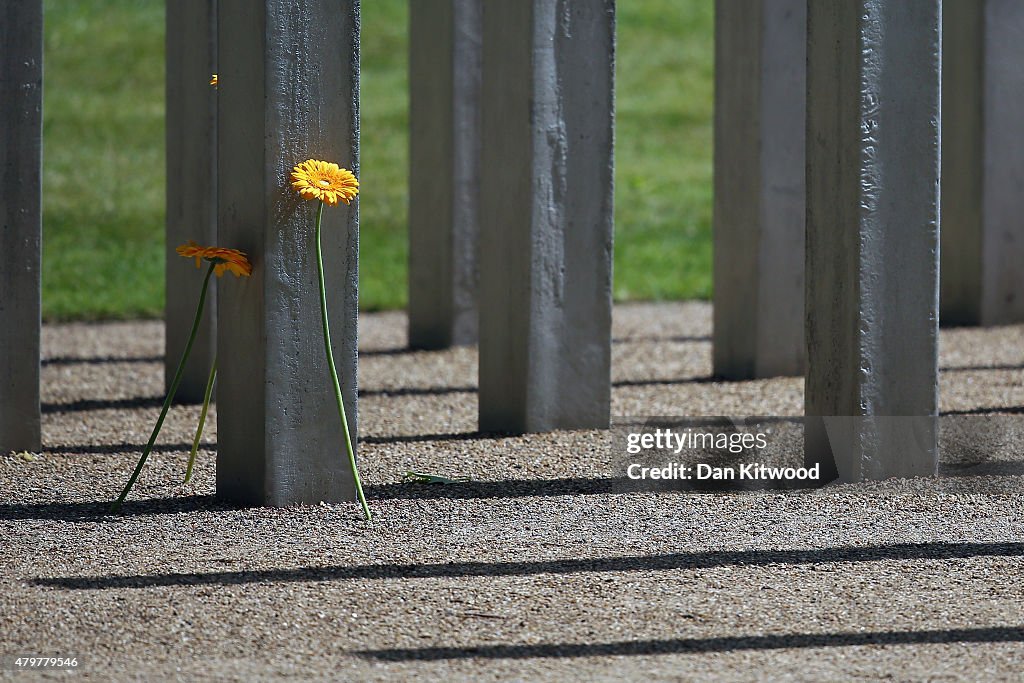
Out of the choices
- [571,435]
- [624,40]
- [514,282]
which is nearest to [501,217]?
[514,282]

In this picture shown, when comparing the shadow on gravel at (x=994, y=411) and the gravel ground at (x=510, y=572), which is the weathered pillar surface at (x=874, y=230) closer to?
the gravel ground at (x=510, y=572)

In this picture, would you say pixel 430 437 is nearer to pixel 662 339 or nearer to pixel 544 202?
pixel 544 202

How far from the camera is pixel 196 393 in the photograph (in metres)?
A: 7.44

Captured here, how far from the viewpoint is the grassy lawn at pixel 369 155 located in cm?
1212

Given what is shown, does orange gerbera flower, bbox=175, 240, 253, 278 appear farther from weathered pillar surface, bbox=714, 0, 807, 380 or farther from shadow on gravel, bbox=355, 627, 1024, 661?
weathered pillar surface, bbox=714, 0, 807, 380

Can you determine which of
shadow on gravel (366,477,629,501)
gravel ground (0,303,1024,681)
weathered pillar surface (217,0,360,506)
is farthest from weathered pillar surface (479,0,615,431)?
weathered pillar surface (217,0,360,506)

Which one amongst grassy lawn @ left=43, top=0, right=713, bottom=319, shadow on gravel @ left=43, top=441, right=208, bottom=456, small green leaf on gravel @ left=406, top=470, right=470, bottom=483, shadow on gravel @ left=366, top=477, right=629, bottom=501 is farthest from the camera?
grassy lawn @ left=43, top=0, right=713, bottom=319

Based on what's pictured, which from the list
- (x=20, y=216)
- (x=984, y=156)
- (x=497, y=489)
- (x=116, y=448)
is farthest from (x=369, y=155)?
(x=497, y=489)

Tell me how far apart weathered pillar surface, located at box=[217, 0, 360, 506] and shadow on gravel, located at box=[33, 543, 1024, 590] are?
74cm

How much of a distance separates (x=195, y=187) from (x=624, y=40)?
13.4 meters

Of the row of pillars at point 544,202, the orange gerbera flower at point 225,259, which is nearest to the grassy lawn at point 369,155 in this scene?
the row of pillars at point 544,202

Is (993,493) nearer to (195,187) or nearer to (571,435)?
(571,435)

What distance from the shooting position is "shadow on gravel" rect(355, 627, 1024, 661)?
3648 mm

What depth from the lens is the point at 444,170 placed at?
896cm
